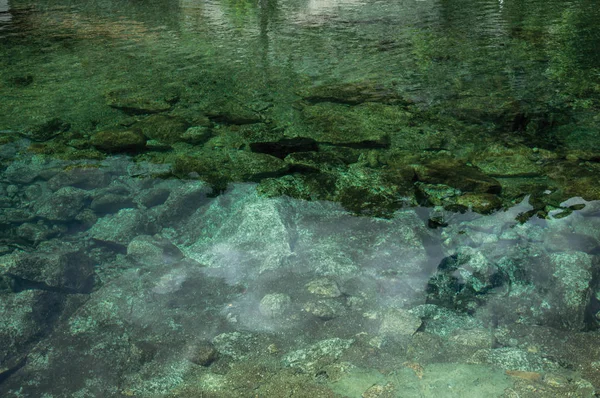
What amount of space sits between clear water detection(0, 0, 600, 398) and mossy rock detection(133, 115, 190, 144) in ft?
0.09

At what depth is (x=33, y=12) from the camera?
12.9 metres

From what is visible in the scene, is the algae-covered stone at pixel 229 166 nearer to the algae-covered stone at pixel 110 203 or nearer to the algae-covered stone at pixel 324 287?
the algae-covered stone at pixel 110 203

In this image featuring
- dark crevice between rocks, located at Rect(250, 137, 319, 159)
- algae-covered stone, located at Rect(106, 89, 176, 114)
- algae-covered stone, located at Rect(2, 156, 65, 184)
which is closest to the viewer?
algae-covered stone, located at Rect(2, 156, 65, 184)

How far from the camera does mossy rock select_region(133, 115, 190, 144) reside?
4.94m

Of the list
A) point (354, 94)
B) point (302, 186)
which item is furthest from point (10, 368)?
point (354, 94)

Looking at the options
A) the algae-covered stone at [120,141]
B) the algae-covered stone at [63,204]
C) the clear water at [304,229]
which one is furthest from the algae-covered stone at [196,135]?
the algae-covered stone at [63,204]

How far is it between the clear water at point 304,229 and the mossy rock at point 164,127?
0.09 feet

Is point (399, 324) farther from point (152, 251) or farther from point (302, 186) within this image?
point (152, 251)

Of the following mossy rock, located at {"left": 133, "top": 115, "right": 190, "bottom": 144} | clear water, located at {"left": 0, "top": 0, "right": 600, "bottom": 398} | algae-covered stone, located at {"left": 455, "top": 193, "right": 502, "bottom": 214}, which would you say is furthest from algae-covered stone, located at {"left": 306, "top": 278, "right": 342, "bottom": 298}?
mossy rock, located at {"left": 133, "top": 115, "right": 190, "bottom": 144}

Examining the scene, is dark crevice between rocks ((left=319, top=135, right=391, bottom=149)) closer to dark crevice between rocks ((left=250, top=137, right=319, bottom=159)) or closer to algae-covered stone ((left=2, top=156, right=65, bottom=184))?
dark crevice between rocks ((left=250, top=137, right=319, bottom=159))

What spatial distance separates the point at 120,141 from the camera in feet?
15.8

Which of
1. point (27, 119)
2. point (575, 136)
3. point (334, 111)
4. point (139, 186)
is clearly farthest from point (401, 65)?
point (27, 119)

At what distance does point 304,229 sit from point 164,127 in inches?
91.0

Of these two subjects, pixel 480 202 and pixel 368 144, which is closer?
pixel 480 202
